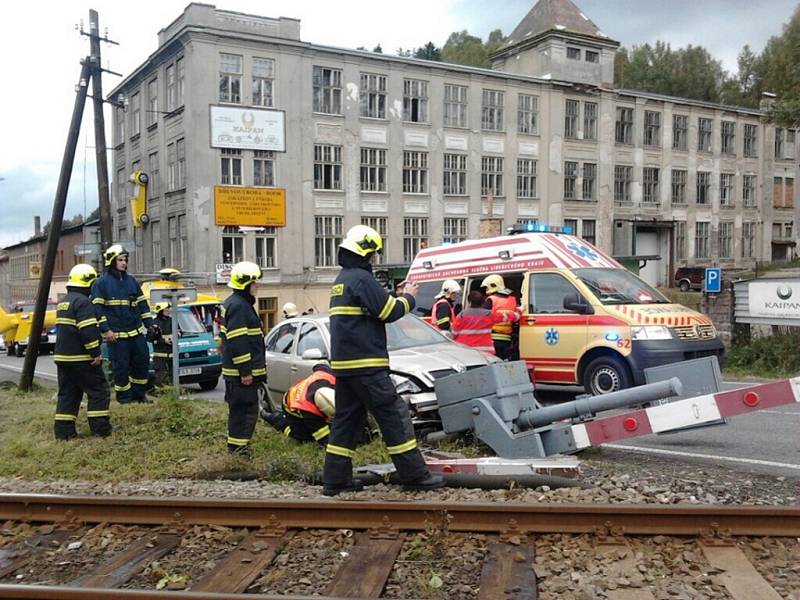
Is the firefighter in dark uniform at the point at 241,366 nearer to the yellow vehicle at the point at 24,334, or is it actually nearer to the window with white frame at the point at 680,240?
the yellow vehicle at the point at 24,334

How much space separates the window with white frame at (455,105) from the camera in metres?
36.3

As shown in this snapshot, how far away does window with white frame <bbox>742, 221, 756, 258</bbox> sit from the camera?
1818 inches

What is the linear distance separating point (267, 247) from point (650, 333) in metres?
24.8

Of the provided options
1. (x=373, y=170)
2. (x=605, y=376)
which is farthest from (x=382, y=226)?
(x=605, y=376)

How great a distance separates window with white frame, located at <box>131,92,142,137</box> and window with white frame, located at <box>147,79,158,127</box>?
1.33 meters

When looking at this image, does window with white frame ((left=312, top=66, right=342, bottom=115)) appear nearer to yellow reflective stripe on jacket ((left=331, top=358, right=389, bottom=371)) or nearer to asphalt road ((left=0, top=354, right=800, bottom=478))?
asphalt road ((left=0, top=354, right=800, bottom=478))

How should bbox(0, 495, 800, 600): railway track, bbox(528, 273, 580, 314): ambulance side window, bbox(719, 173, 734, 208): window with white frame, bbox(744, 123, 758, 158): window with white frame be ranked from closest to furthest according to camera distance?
bbox(0, 495, 800, 600): railway track
bbox(528, 273, 580, 314): ambulance side window
bbox(719, 173, 734, 208): window with white frame
bbox(744, 123, 758, 158): window with white frame

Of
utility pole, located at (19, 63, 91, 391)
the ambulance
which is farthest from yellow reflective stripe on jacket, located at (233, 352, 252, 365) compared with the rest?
utility pole, located at (19, 63, 91, 391)

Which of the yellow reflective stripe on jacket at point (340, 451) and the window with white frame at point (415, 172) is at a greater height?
the window with white frame at point (415, 172)

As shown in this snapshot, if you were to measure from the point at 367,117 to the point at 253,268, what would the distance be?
27859 mm

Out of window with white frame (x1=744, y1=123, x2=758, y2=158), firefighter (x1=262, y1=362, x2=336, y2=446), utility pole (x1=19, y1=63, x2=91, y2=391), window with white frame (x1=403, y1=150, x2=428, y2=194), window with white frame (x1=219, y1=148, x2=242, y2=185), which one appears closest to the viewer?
firefighter (x1=262, y1=362, x2=336, y2=446)

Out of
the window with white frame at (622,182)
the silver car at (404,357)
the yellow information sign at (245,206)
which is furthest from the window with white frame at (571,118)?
the silver car at (404,357)

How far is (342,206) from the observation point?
111 feet

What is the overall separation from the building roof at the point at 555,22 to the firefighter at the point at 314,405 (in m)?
35.3
